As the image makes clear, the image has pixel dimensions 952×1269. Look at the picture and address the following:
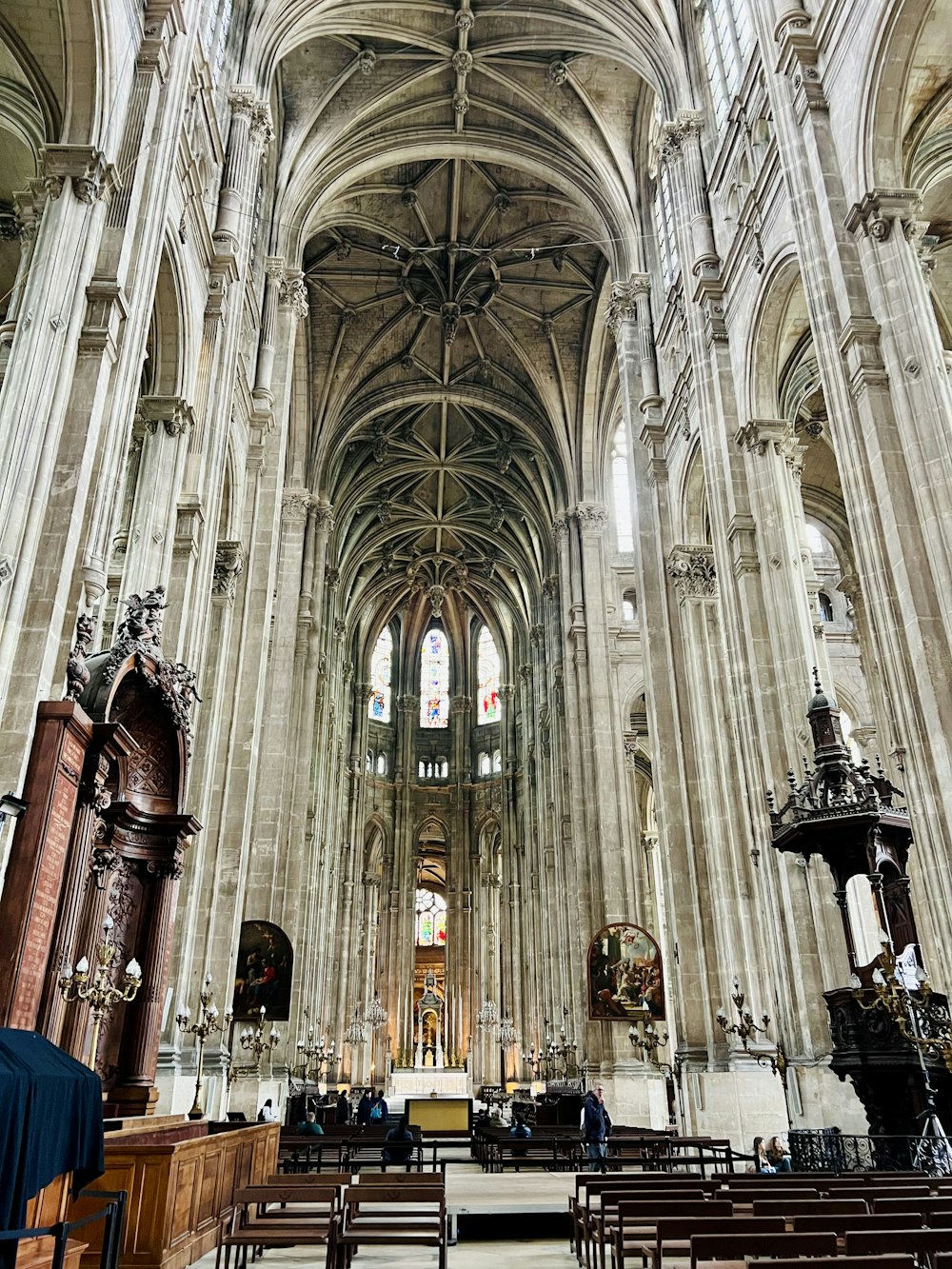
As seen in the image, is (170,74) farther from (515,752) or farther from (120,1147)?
(515,752)

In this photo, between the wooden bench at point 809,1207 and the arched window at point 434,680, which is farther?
the arched window at point 434,680

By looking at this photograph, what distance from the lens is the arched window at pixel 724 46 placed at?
1623 cm

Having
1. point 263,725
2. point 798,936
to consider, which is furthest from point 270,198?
point 798,936

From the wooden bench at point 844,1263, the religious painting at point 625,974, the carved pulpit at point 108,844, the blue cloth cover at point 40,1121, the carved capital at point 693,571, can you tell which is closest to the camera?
the wooden bench at point 844,1263

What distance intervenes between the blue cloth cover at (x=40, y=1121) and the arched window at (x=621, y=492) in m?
27.4

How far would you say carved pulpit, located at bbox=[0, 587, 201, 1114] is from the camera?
25.4 ft

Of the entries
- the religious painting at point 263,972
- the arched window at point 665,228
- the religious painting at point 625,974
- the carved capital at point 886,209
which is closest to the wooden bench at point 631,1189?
the carved capital at point 886,209

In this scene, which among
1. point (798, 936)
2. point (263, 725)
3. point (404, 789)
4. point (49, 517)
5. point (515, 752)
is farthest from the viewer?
point (404, 789)

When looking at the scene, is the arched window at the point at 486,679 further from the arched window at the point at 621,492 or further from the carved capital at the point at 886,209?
the carved capital at the point at 886,209

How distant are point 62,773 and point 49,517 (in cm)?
240

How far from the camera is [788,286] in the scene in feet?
48.6

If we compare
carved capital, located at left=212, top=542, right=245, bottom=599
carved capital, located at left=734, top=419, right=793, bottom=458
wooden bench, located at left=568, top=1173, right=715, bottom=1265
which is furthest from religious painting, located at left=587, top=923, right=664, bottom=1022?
wooden bench, located at left=568, top=1173, right=715, bottom=1265

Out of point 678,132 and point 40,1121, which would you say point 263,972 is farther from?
point 678,132

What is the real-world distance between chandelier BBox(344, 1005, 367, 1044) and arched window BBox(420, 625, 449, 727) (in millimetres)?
14390
